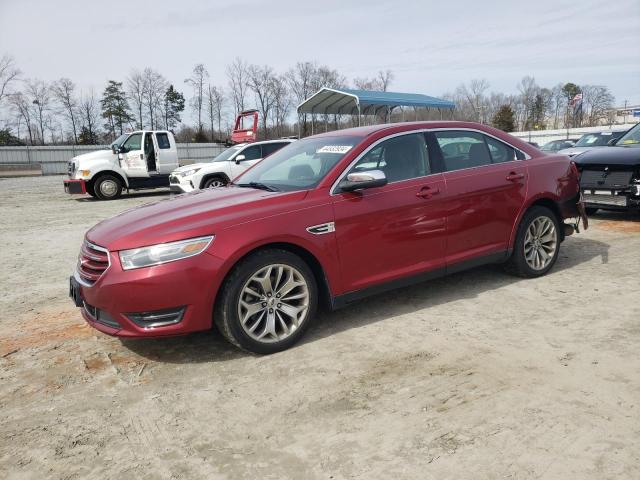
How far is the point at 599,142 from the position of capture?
12625 millimetres

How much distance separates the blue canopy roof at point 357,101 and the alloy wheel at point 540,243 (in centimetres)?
1699

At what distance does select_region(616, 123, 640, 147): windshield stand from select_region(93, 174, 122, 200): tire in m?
13.6

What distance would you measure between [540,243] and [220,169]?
9.71m

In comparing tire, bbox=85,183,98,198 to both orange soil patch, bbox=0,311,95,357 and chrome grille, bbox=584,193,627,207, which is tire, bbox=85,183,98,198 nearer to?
orange soil patch, bbox=0,311,95,357

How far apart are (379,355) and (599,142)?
11.8m

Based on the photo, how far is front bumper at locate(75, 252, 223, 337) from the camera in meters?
3.20

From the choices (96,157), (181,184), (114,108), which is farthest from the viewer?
(114,108)

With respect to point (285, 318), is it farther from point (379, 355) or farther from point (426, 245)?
point (426, 245)

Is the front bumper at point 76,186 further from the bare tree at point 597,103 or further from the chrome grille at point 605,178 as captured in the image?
the bare tree at point 597,103

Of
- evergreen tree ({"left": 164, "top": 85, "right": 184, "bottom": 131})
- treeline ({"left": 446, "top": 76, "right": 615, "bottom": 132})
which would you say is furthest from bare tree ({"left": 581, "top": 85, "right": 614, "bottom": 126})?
evergreen tree ({"left": 164, "top": 85, "right": 184, "bottom": 131})

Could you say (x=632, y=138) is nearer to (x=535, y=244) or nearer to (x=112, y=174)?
(x=535, y=244)

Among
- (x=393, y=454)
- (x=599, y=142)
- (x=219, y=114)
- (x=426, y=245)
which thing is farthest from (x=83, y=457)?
(x=219, y=114)

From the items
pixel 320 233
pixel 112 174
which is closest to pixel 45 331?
pixel 320 233

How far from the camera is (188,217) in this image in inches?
137
